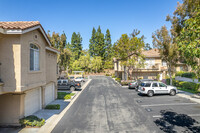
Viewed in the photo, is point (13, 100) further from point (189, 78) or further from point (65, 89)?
point (189, 78)

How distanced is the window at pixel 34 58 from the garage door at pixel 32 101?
6.60 ft

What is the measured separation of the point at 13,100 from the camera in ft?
28.2

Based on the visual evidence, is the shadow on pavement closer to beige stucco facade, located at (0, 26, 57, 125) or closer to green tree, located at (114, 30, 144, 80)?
beige stucco facade, located at (0, 26, 57, 125)

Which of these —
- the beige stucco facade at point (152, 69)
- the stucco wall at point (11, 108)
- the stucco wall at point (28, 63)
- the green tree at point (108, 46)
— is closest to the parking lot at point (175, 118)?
the stucco wall at point (28, 63)

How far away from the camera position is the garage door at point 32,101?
9672mm

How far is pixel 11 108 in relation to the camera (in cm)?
862

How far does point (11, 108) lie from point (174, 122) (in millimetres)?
10850

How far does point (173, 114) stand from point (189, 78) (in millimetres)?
15981

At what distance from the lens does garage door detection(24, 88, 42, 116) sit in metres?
9.67

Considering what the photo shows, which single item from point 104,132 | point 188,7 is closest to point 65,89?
point 104,132

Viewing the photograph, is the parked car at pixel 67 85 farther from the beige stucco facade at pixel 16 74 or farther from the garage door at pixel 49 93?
the beige stucco facade at pixel 16 74

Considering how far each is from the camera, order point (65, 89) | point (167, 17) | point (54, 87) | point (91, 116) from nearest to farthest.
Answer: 1. point (91, 116)
2. point (54, 87)
3. point (167, 17)
4. point (65, 89)

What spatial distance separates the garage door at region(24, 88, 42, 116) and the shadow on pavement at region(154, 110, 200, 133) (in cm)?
913

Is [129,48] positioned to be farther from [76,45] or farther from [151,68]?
[76,45]
